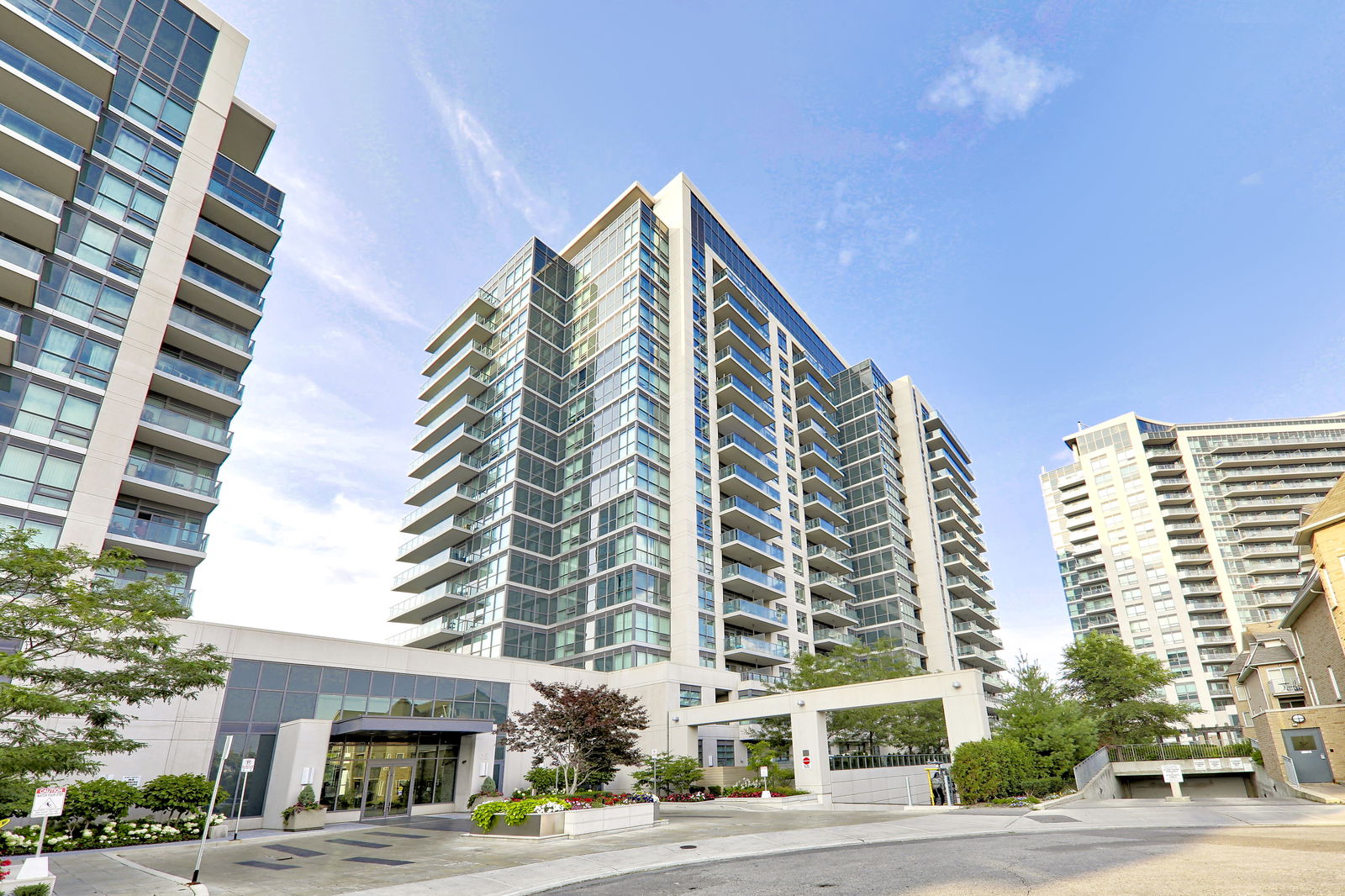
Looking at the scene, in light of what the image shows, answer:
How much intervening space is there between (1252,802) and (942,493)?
60.4m

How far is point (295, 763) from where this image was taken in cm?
2831

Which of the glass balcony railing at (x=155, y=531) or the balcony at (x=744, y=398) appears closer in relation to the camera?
the glass balcony railing at (x=155, y=531)

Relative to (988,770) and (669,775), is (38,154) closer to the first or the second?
(669,775)

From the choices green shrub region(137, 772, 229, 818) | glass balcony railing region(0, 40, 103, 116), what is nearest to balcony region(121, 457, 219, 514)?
green shrub region(137, 772, 229, 818)

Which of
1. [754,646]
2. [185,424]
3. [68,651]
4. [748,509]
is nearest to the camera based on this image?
[68,651]

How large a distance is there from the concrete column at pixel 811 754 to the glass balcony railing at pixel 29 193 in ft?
145

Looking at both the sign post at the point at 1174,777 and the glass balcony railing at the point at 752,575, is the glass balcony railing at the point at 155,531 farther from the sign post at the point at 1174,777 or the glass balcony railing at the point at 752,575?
the sign post at the point at 1174,777

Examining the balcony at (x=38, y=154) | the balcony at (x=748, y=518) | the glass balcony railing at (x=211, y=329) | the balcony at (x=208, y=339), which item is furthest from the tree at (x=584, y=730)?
the balcony at (x=38, y=154)

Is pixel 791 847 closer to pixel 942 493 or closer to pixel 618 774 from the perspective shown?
pixel 618 774

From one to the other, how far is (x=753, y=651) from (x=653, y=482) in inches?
585

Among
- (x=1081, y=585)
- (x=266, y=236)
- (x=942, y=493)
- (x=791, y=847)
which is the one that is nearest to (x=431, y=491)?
(x=266, y=236)

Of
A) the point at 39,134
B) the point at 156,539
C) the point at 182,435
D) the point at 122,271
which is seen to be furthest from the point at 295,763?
the point at 39,134

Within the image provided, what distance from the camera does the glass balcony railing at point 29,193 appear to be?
3195cm

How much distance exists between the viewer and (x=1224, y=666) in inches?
3745
